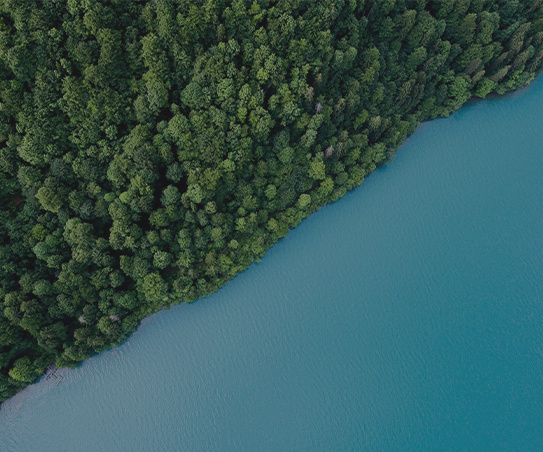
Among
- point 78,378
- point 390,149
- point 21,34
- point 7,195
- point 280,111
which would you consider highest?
point 21,34

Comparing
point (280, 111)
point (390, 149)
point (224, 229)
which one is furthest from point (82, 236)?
point (390, 149)

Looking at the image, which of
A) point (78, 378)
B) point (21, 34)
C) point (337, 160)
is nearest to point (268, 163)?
point (337, 160)

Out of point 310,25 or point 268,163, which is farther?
point 268,163

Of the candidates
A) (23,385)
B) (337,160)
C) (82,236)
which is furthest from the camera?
(337,160)

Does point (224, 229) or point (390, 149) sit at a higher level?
point (390, 149)

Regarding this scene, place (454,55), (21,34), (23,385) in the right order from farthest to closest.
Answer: (454,55) < (23,385) < (21,34)

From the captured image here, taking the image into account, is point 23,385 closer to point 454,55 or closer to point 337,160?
point 337,160
